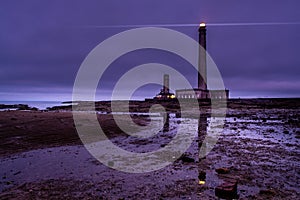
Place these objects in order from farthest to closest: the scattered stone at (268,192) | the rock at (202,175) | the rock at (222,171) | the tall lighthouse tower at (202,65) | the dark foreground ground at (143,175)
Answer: the tall lighthouse tower at (202,65), the rock at (222,171), the rock at (202,175), the dark foreground ground at (143,175), the scattered stone at (268,192)

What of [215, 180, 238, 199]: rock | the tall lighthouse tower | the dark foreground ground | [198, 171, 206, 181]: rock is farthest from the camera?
the tall lighthouse tower

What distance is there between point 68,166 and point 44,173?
1211 millimetres

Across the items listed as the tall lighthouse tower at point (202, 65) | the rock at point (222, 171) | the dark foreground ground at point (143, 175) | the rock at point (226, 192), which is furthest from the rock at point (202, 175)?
the tall lighthouse tower at point (202, 65)

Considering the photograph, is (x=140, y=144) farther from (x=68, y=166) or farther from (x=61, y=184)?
(x=61, y=184)

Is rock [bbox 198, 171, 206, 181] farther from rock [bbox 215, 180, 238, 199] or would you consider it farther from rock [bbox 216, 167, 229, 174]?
rock [bbox 215, 180, 238, 199]

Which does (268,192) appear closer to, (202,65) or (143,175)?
(143,175)

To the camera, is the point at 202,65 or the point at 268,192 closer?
the point at 268,192

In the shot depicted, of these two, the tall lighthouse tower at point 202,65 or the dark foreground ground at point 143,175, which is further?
the tall lighthouse tower at point 202,65

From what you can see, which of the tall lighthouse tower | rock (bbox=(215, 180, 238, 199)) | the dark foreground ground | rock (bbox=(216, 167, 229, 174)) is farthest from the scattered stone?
the tall lighthouse tower

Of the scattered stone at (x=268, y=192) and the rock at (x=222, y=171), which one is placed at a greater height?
the rock at (x=222, y=171)

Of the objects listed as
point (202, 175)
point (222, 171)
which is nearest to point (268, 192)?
point (222, 171)

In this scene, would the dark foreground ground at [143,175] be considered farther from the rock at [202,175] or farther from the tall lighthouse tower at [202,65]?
the tall lighthouse tower at [202,65]

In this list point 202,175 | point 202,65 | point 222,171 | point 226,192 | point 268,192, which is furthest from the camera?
point 202,65

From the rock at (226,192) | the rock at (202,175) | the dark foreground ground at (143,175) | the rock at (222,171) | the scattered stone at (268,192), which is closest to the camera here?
the rock at (226,192)
